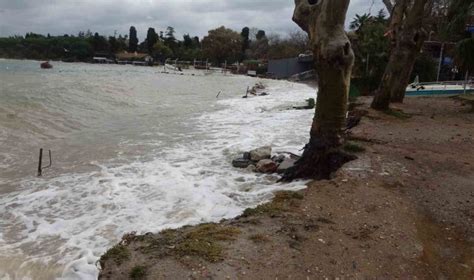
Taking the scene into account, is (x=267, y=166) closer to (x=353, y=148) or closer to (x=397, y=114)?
(x=353, y=148)

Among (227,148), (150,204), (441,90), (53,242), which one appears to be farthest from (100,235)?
(441,90)

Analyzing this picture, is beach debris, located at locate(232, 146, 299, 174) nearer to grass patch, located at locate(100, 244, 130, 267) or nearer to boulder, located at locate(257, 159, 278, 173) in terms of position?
boulder, located at locate(257, 159, 278, 173)

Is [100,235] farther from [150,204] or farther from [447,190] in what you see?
[447,190]

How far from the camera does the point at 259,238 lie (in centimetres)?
457

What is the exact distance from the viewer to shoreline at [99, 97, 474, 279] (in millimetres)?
3965

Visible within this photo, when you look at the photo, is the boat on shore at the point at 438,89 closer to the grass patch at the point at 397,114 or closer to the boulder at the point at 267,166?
the grass patch at the point at 397,114

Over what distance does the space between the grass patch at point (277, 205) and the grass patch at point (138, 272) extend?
6.17ft

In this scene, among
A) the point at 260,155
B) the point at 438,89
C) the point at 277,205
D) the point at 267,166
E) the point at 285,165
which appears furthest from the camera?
the point at 438,89

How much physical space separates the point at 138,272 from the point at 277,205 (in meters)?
2.38

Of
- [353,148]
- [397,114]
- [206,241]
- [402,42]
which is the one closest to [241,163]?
[353,148]

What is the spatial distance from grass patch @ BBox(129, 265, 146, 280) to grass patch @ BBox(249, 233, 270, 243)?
1250 millimetres

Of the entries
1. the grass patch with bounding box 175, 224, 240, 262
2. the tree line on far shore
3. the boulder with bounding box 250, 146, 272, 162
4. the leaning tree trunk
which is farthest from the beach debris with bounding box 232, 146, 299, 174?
the tree line on far shore

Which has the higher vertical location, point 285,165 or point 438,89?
point 438,89

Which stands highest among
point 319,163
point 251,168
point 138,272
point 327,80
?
point 327,80
